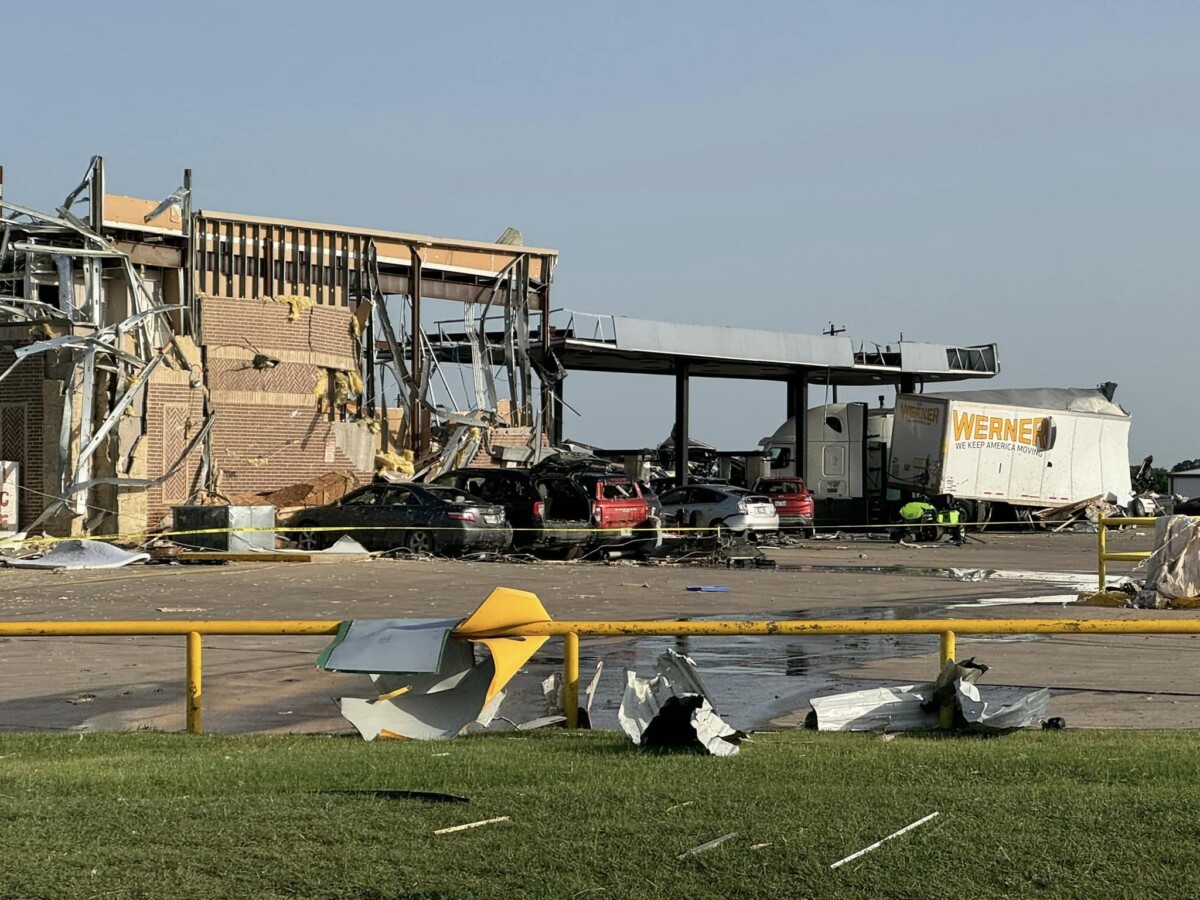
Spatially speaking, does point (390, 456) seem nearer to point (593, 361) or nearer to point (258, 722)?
point (593, 361)

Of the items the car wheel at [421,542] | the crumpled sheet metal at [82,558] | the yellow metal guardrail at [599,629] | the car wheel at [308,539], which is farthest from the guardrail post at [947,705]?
the car wheel at [308,539]

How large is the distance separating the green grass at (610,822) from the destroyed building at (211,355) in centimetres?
2367

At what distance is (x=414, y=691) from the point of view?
8.60 m

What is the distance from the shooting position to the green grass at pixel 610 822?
487 centimetres

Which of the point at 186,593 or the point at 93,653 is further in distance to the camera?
the point at 186,593

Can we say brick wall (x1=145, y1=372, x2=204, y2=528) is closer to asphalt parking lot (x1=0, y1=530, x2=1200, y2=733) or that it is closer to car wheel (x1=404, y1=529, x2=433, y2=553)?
asphalt parking lot (x1=0, y1=530, x2=1200, y2=733)

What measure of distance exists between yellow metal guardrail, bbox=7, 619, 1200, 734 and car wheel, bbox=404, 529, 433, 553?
19.1 m

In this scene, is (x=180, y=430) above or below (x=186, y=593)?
above

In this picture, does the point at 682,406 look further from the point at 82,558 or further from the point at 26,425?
the point at 82,558

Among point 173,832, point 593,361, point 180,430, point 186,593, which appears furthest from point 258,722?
point 593,361

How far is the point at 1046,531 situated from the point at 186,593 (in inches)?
1278

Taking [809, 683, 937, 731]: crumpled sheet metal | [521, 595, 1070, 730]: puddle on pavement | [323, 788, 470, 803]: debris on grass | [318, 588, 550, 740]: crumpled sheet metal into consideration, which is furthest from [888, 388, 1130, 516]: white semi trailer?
[323, 788, 470, 803]: debris on grass

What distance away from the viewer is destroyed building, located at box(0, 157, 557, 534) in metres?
30.0

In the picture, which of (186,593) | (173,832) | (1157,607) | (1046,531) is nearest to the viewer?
(173,832)
